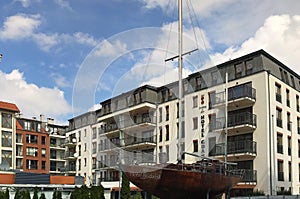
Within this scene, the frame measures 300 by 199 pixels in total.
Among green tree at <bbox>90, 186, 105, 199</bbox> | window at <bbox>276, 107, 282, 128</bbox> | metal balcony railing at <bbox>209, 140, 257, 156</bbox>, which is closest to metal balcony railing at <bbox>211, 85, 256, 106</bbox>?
window at <bbox>276, 107, 282, 128</bbox>

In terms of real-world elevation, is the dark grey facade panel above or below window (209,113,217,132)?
below

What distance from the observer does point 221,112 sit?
1633 inches

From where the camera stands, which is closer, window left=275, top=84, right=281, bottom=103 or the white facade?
the white facade

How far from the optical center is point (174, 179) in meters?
17.8

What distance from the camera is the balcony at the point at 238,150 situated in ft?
126

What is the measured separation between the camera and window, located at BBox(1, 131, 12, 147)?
68562 mm

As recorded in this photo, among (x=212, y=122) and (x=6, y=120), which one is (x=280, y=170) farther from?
(x=6, y=120)

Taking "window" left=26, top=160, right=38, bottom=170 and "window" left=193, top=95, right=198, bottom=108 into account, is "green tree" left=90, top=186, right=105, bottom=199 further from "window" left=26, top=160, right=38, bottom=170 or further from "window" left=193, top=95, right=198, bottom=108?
"window" left=26, top=160, right=38, bottom=170

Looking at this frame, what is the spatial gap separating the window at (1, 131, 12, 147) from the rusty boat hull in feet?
177

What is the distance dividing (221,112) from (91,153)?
28288 millimetres

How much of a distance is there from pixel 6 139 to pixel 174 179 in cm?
5645

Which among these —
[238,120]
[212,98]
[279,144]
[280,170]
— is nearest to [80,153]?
[212,98]

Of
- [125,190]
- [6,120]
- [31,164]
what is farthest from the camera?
[31,164]

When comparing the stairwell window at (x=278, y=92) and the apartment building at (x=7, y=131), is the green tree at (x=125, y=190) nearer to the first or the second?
the stairwell window at (x=278, y=92)
